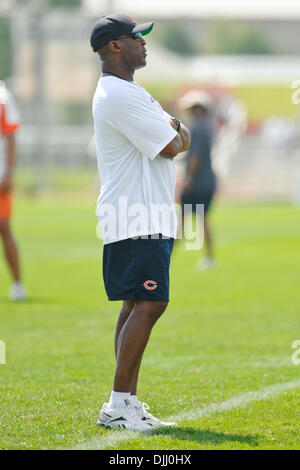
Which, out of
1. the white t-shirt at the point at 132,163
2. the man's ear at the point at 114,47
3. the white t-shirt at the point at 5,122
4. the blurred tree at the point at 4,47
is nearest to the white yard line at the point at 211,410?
the white t-shirt at the point at 132,163

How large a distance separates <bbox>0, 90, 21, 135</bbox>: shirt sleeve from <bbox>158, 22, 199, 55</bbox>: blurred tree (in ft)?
305

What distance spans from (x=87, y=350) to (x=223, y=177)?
31.1m

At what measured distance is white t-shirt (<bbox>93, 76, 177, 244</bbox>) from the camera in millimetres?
4480

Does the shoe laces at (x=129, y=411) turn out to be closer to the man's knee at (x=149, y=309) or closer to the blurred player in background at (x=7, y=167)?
the man's knee at (x=149, y=309)

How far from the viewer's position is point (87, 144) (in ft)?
138

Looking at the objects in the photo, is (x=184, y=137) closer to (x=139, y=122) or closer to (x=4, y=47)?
(x=139, y=122)

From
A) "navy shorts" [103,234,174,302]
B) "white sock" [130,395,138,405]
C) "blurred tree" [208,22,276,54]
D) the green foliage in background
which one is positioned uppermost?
"blurred tree" [208,22,276,54]

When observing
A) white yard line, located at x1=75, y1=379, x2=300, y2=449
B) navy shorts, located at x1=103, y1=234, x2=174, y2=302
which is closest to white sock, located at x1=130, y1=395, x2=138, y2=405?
white yard line, located at x1=75, y1=379, x2=300, y2=449

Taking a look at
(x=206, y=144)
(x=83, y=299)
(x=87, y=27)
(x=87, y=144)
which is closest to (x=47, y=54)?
(x=87, y=27)

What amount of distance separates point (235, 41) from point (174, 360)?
94.7 metres

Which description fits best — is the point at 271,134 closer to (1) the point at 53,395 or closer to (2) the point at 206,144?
(2) the point at 206,144

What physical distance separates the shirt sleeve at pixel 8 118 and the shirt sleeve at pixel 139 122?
471 cm

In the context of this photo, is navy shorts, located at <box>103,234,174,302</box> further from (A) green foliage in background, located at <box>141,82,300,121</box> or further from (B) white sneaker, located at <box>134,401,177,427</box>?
(A) green foliage in background, located at <box>141,82,300,121</box>

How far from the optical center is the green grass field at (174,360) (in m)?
4.52
